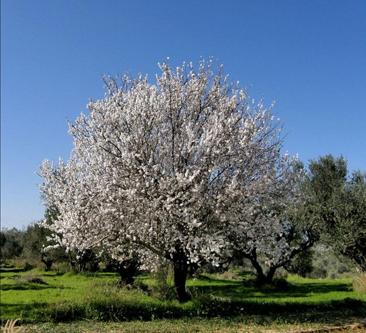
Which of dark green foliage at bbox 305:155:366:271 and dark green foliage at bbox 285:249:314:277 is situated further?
dark green foliage at bbox 285:249:314:277

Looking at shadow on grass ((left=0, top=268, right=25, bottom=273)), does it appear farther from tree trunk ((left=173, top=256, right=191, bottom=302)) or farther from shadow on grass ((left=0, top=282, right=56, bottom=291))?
tree trunk ((left=173, top=256, right=191, bottom=302))

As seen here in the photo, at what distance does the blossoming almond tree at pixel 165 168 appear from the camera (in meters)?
22.0

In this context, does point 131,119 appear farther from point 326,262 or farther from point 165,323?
Result: point 326,262

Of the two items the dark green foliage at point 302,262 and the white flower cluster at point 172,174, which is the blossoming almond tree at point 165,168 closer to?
the white flower cluster at point 172,174

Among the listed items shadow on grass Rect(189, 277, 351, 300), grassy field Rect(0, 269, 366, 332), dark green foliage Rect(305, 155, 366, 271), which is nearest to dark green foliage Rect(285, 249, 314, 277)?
shadow on grass Rect(189, 277, 351, 300)

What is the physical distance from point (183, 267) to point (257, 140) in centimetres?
794

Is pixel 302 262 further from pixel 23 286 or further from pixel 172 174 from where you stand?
pixel 172 174

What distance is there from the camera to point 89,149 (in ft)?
82.5

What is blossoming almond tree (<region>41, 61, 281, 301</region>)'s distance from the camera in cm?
2198

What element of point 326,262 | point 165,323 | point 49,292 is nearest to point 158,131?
point 165,323

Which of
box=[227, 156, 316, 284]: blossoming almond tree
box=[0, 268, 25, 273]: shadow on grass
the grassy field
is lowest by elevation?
the grassy field

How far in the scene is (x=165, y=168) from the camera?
2380 centimetres

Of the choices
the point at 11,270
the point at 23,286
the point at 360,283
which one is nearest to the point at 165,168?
the point at 360,283

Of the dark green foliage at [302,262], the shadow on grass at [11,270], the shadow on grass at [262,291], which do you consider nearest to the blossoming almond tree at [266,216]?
the shadow on grass at [262,291]
